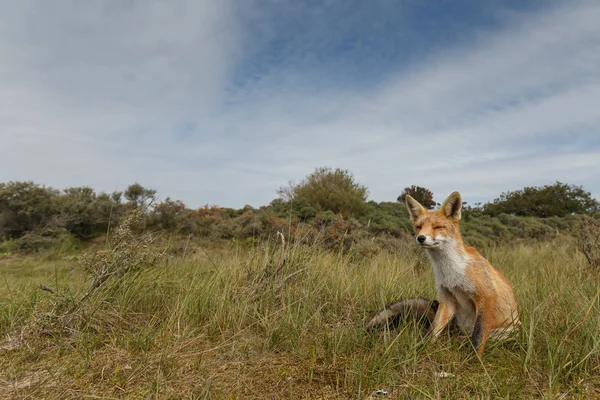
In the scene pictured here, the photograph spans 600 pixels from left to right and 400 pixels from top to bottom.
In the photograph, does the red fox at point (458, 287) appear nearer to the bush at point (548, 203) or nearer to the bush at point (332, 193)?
the bush at point (332, 193)

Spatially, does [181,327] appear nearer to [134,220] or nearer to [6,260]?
[134,220]

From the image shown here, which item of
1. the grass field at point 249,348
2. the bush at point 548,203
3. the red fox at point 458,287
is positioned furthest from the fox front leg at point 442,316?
the bush at point 548,203

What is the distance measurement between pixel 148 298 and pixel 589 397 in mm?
3842

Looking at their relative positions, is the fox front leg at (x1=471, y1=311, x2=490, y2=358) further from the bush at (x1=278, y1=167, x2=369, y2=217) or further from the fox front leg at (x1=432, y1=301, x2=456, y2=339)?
the bush at (x1=278, y1=167, x2=369, y2=217)

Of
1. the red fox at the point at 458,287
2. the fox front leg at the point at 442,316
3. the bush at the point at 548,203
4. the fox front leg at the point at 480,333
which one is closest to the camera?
the fox front leg at the point at 480,333

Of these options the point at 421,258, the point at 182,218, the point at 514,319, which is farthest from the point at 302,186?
the point at 514,319

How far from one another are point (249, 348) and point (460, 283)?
184cm

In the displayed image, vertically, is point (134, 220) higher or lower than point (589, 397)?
higher

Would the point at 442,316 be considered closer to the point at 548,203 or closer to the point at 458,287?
the point at 458,287

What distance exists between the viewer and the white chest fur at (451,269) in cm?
297

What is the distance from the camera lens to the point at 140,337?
2.95 meters

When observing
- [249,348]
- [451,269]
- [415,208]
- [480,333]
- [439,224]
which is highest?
[415,208]

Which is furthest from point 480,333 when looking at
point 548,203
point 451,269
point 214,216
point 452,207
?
point 548,203

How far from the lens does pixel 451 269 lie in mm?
3016
